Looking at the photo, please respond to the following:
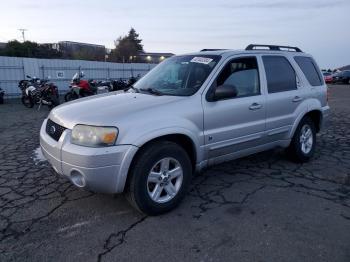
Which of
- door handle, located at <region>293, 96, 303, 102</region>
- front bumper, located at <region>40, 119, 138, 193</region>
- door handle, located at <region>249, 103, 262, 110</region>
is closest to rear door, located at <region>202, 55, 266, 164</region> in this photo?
door handle, located at <region>249, 103, 262, 110</region>

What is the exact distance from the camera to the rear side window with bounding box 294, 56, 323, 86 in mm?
5582

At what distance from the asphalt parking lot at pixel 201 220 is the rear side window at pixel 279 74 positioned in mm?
1303

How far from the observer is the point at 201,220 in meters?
3.67

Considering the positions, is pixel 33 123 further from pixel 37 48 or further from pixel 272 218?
pixel 37 48

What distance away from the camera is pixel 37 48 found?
4831cm

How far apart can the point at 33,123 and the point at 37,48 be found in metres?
43.1

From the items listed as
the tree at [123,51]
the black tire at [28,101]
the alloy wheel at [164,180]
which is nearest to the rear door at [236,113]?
the alloy wheel at [164,180]

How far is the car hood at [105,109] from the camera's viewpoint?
11.4 ft

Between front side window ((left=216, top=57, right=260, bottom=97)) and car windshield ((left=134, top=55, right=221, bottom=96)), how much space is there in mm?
194

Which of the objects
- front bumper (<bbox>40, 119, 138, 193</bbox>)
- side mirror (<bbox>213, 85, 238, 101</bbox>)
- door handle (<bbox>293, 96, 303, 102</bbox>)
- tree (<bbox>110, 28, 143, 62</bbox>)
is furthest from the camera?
tree (<bbox>110, 28, 143, 62</bbox>)

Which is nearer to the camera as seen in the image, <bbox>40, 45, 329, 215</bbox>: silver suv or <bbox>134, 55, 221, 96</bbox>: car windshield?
<bbox>40, 45, 329, 215</bbox>: silver suv

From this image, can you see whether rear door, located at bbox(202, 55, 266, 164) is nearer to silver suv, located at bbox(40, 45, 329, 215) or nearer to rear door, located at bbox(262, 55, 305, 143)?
silver suv, located at bbox(40, 45, 329, 215)

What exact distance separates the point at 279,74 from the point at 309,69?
95 centimetres

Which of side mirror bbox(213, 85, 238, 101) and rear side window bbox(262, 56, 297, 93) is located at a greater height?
rear side window bbox(262, 56, 297, 93)
